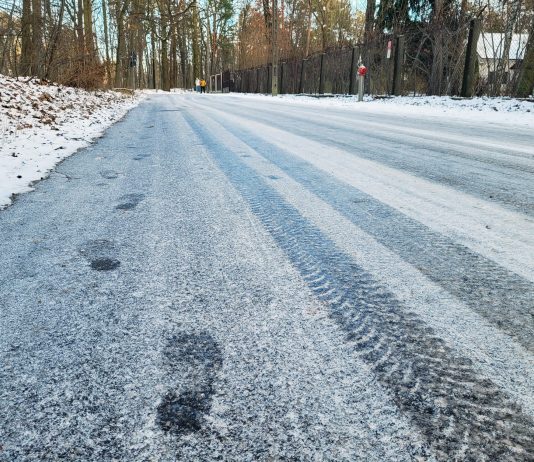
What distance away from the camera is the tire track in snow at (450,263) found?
902 mm

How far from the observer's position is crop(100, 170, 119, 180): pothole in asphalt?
94.5 inches

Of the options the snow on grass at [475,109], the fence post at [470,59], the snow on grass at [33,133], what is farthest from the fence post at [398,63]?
the snow on grass at [33,133]

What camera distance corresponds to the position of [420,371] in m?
0.72

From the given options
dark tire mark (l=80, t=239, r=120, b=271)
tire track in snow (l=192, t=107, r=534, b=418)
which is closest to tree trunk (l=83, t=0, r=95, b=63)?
dark tire mark (l=80, t=239, r=120, b=271)

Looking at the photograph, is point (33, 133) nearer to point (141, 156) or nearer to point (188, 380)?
point (141, 156)

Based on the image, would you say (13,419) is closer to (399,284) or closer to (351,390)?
(351,390)

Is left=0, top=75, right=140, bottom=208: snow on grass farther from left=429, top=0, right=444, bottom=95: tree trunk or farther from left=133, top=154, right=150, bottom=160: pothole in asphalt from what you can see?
left=429, top=0, right=444, bottom=95: tree trunk

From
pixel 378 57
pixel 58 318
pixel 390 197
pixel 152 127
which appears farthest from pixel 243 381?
pixel 378 57

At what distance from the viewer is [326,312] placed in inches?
36.1

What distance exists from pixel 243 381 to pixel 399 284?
0.53 metres

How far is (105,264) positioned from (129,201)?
2.46 ft

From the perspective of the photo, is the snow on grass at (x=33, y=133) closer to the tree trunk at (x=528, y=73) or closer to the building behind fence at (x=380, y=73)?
the building behind fence at (x=380, y=73)

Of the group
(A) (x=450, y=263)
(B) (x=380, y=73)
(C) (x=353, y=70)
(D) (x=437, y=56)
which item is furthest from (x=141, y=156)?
(C) (x=353, y=70)

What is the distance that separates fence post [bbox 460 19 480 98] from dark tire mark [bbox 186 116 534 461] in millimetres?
10413
